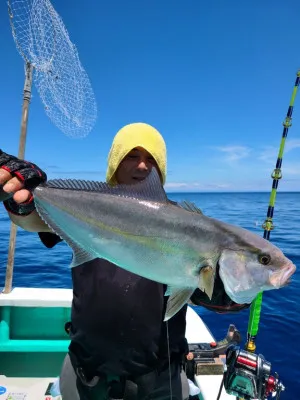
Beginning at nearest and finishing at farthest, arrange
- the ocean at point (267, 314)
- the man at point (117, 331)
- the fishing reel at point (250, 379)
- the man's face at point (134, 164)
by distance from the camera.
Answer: the man at point (117, 331) → the fishing reel at point (250, 379) → the man's face at point (134, 164) → the ocean at point (267, 314)

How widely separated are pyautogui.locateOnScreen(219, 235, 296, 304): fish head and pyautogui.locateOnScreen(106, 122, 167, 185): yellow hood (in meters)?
1.65

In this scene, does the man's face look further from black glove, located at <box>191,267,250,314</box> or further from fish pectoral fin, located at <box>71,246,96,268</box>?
black glove, located at <box>191,267,250,314</box>

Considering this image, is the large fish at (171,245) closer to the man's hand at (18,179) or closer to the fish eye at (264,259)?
the fish eye at (264,259)

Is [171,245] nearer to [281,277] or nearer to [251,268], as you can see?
[251,268]

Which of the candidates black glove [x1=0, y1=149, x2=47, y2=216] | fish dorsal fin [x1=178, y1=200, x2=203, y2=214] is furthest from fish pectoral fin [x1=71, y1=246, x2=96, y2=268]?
fish dorsal fin [x1=178, y1=200, x2=203, y2=214]

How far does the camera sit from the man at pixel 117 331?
9.23 ft

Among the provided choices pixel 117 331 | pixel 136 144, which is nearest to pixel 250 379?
pixel 117 331

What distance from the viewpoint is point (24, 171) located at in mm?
2607

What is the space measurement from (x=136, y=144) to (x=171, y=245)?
155cm

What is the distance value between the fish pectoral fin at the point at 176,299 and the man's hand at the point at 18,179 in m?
1.46

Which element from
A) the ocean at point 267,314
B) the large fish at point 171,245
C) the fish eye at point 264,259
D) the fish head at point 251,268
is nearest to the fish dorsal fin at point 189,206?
the large fish at point 171,245

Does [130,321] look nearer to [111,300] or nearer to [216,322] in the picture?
[111,300]

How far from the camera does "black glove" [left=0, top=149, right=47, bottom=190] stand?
259cm

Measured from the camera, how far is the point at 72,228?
2.51 metres
